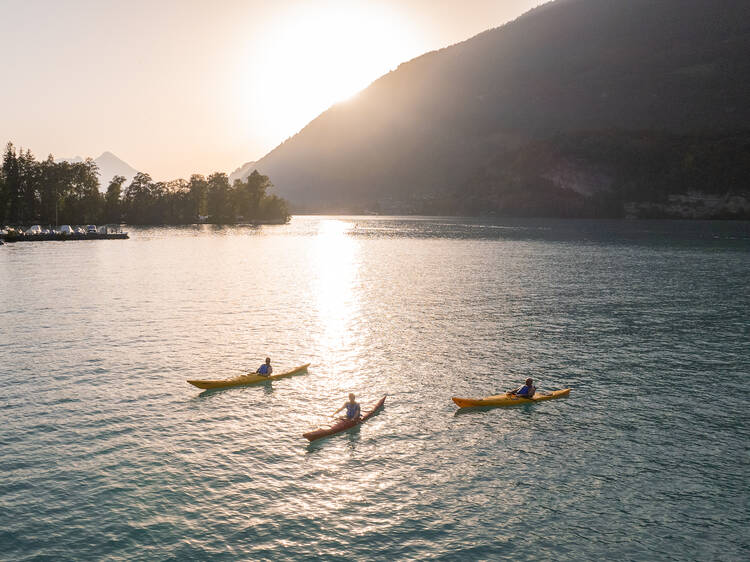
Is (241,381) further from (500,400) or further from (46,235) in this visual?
(46,235)

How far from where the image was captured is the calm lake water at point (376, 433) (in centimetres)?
2278

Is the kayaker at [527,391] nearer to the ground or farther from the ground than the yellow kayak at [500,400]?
farther from the ground

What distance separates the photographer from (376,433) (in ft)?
108

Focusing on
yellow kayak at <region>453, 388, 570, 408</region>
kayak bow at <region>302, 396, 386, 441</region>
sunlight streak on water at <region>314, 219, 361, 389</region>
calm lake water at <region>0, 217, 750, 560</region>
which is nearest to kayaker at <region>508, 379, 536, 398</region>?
yellow kayak at <region>453, 388, 570, 408</region>

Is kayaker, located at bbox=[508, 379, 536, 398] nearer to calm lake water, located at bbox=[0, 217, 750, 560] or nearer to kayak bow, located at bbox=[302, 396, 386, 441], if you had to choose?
calm lake water, located at bbox=[0, 217, 750, 560]

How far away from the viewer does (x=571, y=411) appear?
3675 cm

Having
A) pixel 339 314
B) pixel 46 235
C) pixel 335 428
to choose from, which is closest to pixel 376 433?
pixel 335 428

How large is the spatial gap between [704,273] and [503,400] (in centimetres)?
9143

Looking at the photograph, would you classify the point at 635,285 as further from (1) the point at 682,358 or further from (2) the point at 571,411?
(2) the point at 571,411

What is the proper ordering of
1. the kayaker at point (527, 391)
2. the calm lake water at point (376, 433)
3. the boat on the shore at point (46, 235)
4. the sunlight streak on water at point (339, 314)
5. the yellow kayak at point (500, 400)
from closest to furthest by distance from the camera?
1. the calm lake water at point (376, 433)
2. the yellow kayak at point (500, 400)
3. the kayaker at point (527, 391)
4. the sunlight streak on water at point (339, 314)
5. the boat on the shore at point (46, 235)

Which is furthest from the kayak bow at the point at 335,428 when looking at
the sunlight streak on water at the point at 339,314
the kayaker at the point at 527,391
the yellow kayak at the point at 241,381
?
the kayaker at the point at 527,391

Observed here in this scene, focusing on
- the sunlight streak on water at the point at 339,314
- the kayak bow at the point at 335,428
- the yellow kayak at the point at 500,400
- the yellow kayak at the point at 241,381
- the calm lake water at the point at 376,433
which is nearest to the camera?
the calm lake water at the point at 376,433

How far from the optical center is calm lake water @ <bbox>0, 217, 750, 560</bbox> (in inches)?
897

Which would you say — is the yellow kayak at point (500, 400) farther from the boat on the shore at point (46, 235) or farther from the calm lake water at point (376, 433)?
the boat on the shore at point (46, 235)
